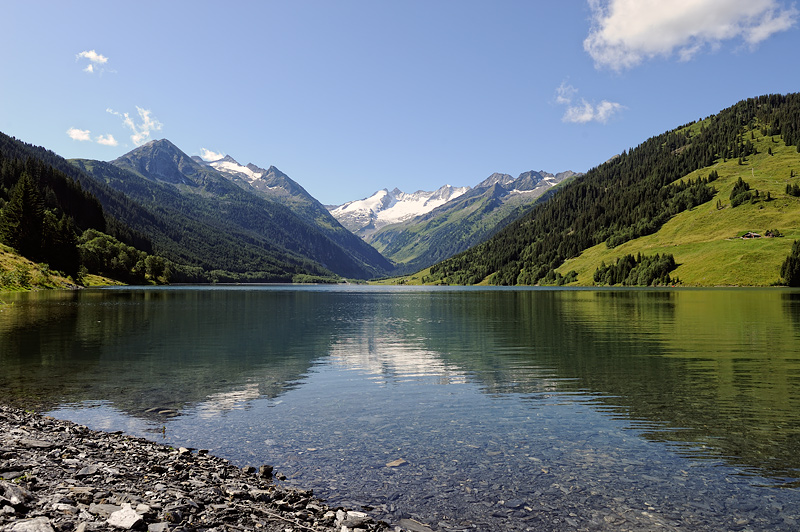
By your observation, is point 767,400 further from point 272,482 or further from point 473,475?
point 272,482

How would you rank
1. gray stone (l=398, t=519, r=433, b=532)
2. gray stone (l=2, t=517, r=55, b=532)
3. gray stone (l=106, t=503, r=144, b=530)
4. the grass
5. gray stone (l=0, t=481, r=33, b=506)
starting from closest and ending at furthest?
gray stone (l=2, t=517, r=55, b=532), gray stone (l=106, t=503, r=144, b=530), gray stone (l=0, t=481, r=33, b=506), gray stone (l=398, t=519, r=433, b=532), the grass

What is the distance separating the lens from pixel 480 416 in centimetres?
2284

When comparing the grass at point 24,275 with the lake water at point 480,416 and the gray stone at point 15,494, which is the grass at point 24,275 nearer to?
the lake water at point 480,416

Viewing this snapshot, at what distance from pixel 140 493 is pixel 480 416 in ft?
49.5

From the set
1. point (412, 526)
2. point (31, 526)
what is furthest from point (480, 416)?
point (31, 526)

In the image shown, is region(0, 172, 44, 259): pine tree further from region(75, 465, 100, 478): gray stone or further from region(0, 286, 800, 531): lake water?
region(75, 465, 100, 478): gray stone

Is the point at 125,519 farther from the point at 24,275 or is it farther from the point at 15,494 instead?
the point at 24,275

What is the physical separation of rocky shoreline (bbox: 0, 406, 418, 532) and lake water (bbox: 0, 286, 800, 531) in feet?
4.36

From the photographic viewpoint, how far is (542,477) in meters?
15.4

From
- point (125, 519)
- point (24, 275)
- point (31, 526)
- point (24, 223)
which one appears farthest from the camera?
→ point (24, 223)


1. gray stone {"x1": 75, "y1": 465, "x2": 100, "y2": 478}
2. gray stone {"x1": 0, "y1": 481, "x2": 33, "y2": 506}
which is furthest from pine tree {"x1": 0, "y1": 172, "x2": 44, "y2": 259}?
gray stone {"x1": 0, "y1": 481, "x2": 33, "y2": 506}

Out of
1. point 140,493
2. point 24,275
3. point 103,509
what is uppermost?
point 24,275

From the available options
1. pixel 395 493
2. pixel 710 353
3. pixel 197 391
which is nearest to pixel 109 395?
pixel 197 391

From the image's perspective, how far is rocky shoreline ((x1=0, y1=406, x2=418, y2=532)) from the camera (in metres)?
10.8
